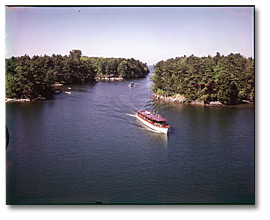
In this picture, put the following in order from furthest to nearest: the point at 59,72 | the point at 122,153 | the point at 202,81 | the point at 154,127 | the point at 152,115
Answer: the point at 202,81 < the point at 59,72 < the point at 152,115 < the point at 154,127 < the point at 122,153

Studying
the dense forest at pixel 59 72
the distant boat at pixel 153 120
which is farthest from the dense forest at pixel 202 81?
the dense forest at pixel 59 72

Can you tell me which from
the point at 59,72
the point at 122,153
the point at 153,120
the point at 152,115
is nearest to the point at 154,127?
the point at 153,120

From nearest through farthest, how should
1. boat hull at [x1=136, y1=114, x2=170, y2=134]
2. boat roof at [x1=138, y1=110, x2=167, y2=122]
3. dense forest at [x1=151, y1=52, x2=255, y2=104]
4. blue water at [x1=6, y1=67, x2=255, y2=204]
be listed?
A: 1. blue water at [x1=6, y1=67, x2=255, y2=204]
2. boat hull at [x1=136, y1=114, x2=170, y2=134]
3. boat roof at [x1=138, y1=110, x2=167, y2=122]
4. dense forest at [x1=151, y1=52, x2=255, y2=104]

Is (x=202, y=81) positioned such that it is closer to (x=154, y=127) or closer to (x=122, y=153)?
(x=154, y=127)

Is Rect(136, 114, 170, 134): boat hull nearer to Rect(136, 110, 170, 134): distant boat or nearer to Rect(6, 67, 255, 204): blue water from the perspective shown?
Rect(136, 110, 170, 134): distant boat

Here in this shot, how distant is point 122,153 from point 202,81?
5574 millimetres

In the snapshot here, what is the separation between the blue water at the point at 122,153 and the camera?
566 cm

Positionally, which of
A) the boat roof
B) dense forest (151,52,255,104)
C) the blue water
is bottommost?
the blue water

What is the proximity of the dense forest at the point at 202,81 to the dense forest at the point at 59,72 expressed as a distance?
1.55 m

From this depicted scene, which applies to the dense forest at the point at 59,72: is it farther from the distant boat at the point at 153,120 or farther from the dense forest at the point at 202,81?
the dense forest at the point at 202,81

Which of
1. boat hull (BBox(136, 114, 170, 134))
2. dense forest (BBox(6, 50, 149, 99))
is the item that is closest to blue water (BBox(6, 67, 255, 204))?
boat hull (BBox(136, 114, 170, 134))

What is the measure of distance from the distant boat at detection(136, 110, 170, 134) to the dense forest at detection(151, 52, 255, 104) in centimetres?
143

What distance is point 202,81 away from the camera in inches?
449

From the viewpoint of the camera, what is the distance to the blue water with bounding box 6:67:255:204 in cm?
566
